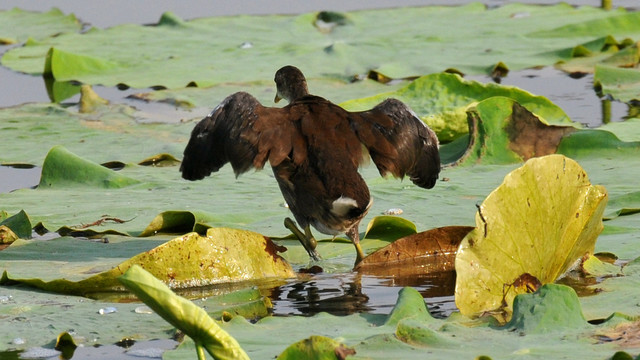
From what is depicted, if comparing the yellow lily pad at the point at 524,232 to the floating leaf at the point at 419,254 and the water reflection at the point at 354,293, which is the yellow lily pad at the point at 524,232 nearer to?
the water reflection at the point at 354,293

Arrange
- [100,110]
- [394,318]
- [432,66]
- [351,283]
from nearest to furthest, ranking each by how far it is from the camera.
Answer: [394,318] < [351,283] < [100,110] < [432,66]

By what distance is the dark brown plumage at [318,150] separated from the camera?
461 centimetres

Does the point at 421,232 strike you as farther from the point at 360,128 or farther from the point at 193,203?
the point at 193,203

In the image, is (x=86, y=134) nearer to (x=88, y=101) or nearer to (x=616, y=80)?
(x=88, y=101)

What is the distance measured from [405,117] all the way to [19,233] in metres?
1.82

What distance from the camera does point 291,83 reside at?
20.5 feet

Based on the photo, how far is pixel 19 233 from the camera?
505cm

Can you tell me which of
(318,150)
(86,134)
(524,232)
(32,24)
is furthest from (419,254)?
(32,24)

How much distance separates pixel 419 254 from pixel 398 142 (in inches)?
22.2

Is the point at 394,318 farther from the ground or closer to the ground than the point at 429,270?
farther from the ground

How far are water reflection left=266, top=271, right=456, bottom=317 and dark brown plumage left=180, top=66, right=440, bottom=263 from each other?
0.71 ft

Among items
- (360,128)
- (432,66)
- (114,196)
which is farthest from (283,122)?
(432,66)

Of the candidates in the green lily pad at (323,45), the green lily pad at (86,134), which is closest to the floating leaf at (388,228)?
the green lily pad at (86,134)

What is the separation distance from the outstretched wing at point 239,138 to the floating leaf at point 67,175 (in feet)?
2.83
